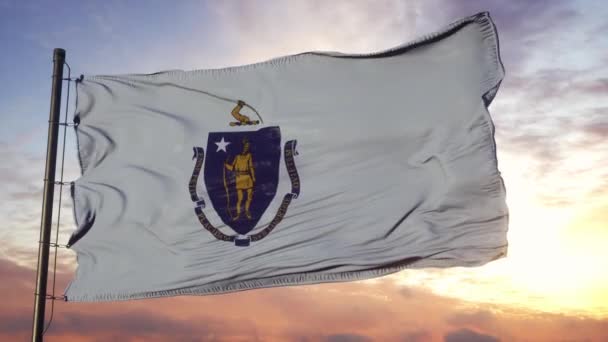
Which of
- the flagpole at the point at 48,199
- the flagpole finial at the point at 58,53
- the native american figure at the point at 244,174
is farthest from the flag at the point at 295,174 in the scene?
the flagpole finial at the point at 58,53

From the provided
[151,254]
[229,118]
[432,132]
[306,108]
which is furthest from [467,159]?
[151,254]

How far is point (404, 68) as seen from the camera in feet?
38.1

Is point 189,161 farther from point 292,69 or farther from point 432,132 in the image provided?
point 432,132

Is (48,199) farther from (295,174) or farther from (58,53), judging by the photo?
(295,174)

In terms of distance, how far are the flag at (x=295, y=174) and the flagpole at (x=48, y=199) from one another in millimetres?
730

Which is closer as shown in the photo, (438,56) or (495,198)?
(495,198)

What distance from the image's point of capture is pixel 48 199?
1150 centimetres

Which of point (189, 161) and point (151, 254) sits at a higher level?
point (189, 161)

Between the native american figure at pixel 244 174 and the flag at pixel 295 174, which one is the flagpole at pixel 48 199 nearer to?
the flag at pixel 295 174

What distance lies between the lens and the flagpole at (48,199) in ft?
36.1

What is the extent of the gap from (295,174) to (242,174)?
74 centimetres

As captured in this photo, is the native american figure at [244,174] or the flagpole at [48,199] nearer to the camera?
the flagpole at [48,199]

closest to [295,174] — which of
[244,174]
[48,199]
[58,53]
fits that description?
[244,174]

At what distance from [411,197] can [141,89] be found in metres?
4.44
